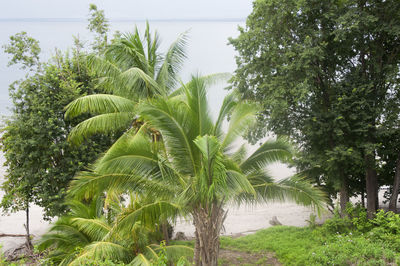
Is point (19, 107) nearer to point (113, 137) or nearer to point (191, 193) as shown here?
point (113, 137)

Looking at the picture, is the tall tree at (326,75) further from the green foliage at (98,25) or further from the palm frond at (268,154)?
the green foliage at (98,25)

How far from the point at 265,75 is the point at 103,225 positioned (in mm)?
6189

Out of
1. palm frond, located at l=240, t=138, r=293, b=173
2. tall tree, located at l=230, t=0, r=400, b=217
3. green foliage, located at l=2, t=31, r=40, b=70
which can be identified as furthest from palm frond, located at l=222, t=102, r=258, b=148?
green foliage, located at l=2, t=31, r=40, b=70

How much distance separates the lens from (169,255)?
719 cm

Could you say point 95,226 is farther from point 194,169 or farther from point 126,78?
point 126,78

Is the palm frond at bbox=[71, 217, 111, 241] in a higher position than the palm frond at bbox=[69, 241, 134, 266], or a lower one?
higher

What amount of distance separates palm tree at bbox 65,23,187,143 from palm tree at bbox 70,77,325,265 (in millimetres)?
2461

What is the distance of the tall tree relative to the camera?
353 inches

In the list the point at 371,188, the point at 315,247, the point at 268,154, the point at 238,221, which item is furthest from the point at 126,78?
the point at 238,221

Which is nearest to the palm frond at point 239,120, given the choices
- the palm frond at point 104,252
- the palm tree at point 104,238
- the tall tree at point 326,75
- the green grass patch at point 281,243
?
the palm tree at point 104,238

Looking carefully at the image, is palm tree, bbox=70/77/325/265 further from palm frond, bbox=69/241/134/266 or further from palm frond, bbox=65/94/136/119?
palm frond, bbox=65/94/136/119

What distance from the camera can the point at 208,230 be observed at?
657cm

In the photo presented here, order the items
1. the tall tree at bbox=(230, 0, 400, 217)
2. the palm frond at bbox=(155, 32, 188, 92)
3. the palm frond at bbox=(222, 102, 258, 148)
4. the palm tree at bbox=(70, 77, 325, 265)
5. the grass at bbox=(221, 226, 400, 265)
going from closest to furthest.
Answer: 1. the palm tree at bbox=(70, 77, 325, 265)
2. the grass at bbox=(221, 226, 400, 265)
3. the palm frond at bbox=(222, 102, 258, 148)
4. the tall tree at bbox=(230, 0, 400, 217)
5. the palm frond at bbox=(155, 32, 188, 92)

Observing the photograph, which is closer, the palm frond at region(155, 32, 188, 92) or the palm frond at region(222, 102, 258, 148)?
the palm frond at region(222, 102, 258, 148)
